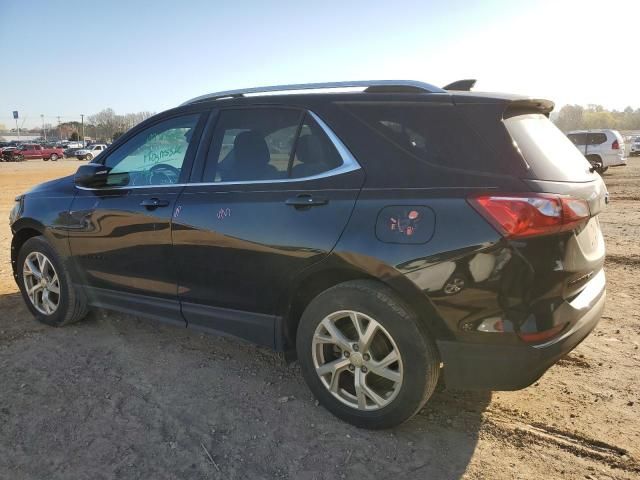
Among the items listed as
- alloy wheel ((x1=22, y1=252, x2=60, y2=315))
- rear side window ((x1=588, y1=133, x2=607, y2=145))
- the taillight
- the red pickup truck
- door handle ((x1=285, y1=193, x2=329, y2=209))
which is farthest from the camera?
the red pickup truck

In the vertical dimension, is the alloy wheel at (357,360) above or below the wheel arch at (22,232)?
below

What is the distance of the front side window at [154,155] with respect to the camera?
3.63m

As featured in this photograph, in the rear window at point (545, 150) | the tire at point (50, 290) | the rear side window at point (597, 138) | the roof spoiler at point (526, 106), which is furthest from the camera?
the rear side window at point (597, 138)

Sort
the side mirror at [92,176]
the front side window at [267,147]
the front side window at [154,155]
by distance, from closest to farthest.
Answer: the front side window at [267,147] < the front side window at [154,155] < the side mirror at [92,176]

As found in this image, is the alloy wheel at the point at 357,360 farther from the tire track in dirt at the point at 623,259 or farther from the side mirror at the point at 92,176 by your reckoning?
the tire track in dirt at the point at 623,259

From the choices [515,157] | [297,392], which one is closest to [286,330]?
[297,392]

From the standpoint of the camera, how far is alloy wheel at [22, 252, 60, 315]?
14.3 feet

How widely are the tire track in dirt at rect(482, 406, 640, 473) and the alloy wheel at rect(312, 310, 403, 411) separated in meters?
0.65

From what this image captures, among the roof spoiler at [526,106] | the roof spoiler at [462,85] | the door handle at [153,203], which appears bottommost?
the door handle at [153,203]

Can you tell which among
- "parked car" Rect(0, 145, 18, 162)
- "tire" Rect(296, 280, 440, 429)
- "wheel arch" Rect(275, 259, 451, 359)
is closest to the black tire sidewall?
"wheel arch" Rect(275, 259, 451, 359)

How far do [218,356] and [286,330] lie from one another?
99cm

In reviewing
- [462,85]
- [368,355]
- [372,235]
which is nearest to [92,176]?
[372,235]

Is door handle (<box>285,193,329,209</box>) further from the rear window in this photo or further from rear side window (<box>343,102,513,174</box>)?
the rear window

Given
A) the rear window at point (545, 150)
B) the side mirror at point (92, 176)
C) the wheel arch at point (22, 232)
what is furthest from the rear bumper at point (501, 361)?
the wheel arch at point (22, 232)
